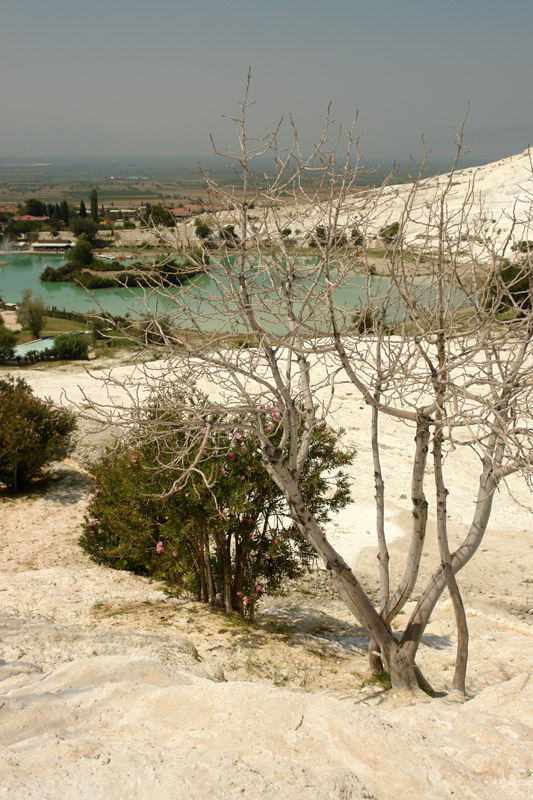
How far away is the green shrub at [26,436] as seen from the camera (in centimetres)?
972

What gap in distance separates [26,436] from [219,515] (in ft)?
18.0

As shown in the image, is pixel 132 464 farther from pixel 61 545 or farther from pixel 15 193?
pixel 15 193

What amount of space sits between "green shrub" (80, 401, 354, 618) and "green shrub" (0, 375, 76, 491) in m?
3.55

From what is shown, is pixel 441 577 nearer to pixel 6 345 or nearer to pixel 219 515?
pixel 219 515

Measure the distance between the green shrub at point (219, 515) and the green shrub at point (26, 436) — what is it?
3552mm

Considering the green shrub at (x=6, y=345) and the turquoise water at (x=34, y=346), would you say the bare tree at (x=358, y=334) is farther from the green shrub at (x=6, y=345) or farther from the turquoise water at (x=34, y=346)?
the turquoise water at (x=34, y=346)

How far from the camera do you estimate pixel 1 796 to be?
7.71ft

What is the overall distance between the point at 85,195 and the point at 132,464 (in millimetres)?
160352

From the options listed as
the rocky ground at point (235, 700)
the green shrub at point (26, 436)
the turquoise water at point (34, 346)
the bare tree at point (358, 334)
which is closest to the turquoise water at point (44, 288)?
the turquoise water at point (34, 346)

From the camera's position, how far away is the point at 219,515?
5.56m

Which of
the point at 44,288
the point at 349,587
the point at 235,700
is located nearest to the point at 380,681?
the point at 349,587

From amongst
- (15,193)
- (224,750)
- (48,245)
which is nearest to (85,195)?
(15,193)

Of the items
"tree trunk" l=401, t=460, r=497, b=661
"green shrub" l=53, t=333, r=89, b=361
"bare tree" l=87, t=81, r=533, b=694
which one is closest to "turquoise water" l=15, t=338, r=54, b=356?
"green shrub" l=53, t=333, r=89, b=361

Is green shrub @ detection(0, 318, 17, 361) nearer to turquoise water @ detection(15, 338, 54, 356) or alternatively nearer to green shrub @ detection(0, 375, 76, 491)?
turquoise water @ detection(15, 338, 54, 356)
